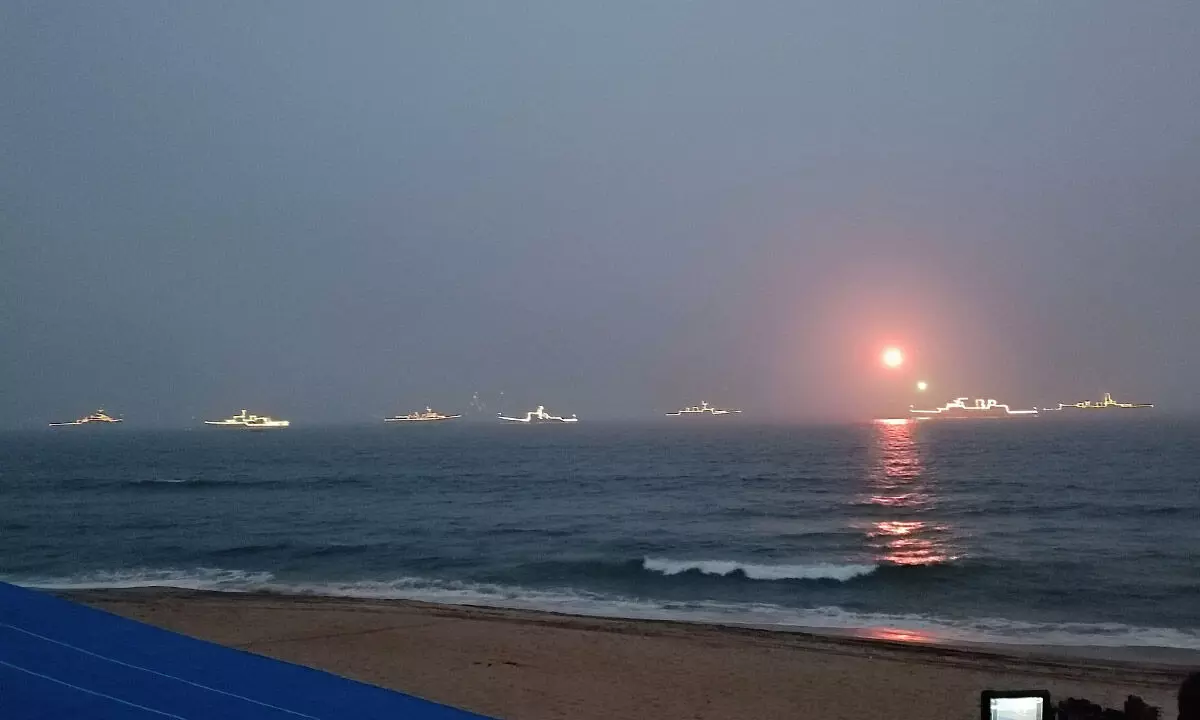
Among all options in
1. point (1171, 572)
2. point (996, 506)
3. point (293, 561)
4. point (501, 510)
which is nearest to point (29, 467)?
point (501, 510)

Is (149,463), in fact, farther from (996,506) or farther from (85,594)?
(996,506)

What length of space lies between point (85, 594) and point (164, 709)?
19.9 meters

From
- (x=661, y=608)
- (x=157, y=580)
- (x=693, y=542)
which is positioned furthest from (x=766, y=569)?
(x=157, y=580)

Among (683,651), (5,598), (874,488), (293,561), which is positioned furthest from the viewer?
(874,488)

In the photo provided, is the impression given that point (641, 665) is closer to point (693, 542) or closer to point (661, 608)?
point (661, 608)

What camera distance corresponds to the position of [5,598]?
3.79 metres

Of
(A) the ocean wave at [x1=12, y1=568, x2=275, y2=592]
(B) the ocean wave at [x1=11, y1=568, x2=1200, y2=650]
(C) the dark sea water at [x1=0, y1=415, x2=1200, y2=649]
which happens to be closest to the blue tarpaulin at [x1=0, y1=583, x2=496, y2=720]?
(B) the ocean wave at [x1=11, y1=568, x2=1200, y2=650]

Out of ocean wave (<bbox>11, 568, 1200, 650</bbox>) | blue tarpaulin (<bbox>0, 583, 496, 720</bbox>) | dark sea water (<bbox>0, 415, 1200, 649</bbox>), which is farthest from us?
dark sea water (<bbox>0, 415, 1200, 649</bbox>)

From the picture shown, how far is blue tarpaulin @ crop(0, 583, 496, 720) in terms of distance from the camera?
301 centimetres

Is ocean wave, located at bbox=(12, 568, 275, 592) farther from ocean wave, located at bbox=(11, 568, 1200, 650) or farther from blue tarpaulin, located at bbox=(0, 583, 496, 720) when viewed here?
blue tarpaulin, located at bbox=(0, 583, 496, 720)

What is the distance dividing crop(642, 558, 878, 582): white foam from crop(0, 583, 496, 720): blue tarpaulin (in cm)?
2026

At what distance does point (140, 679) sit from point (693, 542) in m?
26.5

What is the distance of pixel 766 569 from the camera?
23.5 m

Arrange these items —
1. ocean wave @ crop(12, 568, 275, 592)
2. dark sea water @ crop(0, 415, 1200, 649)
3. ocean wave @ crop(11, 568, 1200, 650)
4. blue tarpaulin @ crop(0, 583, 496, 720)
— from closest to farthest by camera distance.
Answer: blue tarpaulin @ crop(0, 583, 496, 720), ocean wave @ crop(11, 568, 1200, 650), dark sea water @ crop(0, 415, 1200, 649), ocean wave @ crop(12, 568, 275, 592)
